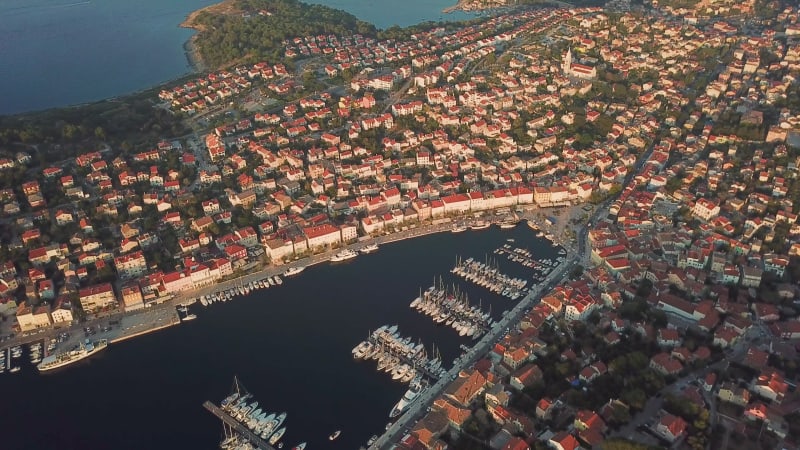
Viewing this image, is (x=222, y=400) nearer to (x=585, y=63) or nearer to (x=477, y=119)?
(x=477, y=119)

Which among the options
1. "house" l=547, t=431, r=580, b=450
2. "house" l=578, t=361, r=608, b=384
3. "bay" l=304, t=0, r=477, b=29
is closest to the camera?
"house" l=547, t=431, r=580, b=450

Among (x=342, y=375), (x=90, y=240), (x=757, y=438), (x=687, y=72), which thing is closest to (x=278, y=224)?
(x=90, y=240)

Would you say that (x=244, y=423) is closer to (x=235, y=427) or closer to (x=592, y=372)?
(x=235, y=427)

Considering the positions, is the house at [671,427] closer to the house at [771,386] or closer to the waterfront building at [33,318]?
the house at [771,386]

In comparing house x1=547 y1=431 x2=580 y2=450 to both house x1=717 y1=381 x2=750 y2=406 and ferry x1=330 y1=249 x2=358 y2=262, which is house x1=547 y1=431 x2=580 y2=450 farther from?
ferry x1=330 y1=249 x2=358 y2=262

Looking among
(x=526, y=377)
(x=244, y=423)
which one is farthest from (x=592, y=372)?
(x=244, y=423)

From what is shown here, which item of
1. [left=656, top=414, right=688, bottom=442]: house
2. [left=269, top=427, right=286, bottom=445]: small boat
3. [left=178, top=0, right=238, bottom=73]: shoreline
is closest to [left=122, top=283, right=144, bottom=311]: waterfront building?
[left=269, top=427, right=286, bottom=445]: small boat

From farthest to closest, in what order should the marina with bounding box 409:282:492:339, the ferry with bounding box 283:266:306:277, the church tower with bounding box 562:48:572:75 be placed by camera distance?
the church tower with bounding box 562:48:572:75
the ferry with bounding box 283:266:306:277
the marina with bounding box 409:282:492:339
